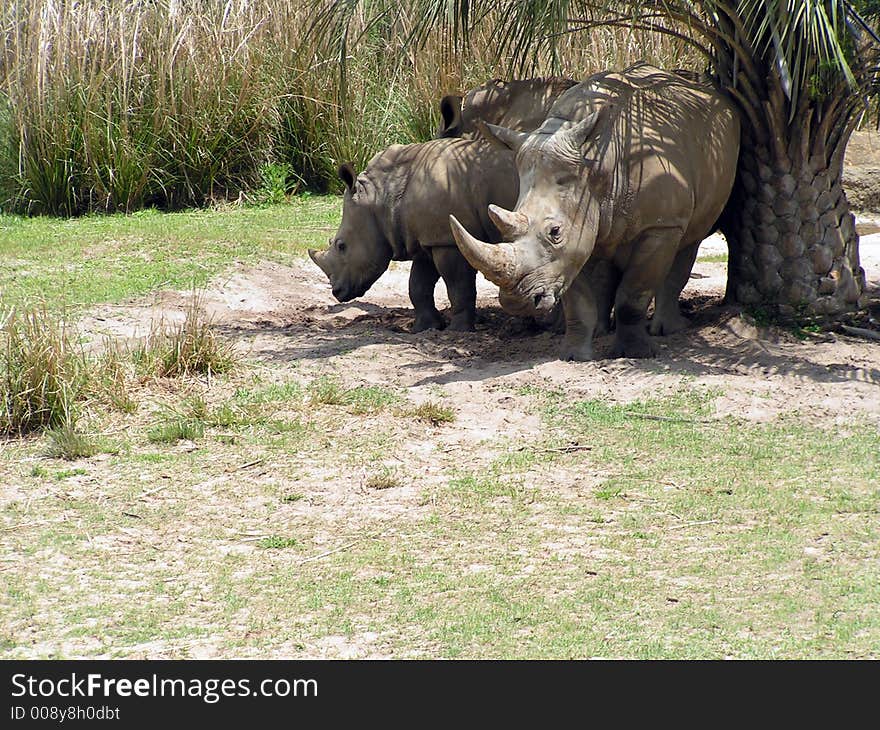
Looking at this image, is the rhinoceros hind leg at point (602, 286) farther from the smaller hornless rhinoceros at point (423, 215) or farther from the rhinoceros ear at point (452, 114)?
the rhinoceros ear at point (452, 114)

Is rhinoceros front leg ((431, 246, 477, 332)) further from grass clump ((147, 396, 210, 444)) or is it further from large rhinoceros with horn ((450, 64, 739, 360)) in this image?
grass clump ((147, 396, 210, 444))

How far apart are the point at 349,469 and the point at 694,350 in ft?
9.62

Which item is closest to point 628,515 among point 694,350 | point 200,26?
point 694,350

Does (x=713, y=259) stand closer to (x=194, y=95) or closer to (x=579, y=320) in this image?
(x=579, y=320)

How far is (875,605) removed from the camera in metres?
4.38

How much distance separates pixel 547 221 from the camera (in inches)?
279

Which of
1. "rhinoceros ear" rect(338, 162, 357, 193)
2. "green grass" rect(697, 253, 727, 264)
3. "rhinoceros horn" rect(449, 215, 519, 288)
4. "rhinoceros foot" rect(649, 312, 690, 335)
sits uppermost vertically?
"rhinoceros ear" rect(338, 162, 357, 193)


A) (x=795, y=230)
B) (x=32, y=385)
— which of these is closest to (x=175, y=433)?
(x=32, y=385)

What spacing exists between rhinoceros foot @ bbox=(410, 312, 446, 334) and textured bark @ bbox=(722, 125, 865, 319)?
7.18 feet

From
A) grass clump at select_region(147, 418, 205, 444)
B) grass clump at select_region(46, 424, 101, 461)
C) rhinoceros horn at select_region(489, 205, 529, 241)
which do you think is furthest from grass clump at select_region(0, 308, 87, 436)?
rhinoceros horn at select_region(489, 205, 529, 241)

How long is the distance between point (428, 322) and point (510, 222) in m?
2.16

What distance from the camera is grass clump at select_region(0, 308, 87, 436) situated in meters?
6.46

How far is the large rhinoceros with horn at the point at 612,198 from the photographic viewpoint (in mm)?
7055

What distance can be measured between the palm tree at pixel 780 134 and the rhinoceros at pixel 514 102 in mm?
451
